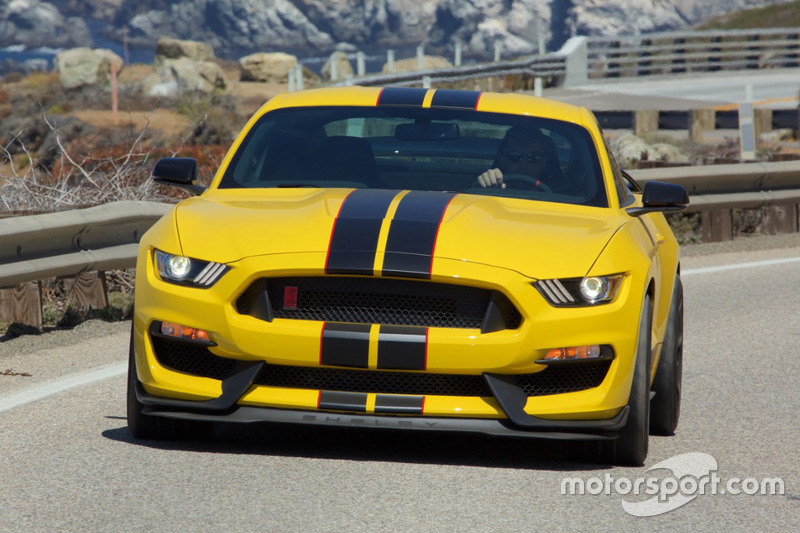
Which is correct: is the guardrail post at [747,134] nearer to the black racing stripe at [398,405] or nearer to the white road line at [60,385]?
the white road line at [60,385]

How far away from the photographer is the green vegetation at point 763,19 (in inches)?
2953

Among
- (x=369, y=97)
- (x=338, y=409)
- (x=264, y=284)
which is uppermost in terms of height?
(x=369, y=97)

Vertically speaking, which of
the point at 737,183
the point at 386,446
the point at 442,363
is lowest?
the point at 737,183

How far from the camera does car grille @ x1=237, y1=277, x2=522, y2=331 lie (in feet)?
17.2

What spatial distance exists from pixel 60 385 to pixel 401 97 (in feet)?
7.43

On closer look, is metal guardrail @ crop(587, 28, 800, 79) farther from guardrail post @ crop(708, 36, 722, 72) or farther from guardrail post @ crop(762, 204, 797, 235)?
guardrail post @ crop(762, 204, 797, 235)

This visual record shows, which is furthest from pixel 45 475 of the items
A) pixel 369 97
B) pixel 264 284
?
pixel 369 97

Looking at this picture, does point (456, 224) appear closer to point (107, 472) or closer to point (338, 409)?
point (338, 409)

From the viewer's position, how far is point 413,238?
5379 mm

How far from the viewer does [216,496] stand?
498 centimetres

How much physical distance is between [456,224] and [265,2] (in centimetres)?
16868

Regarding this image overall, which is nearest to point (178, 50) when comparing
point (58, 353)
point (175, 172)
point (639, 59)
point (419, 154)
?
point (639, 59)

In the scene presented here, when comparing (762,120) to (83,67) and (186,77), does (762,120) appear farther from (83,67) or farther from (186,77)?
(83,67)

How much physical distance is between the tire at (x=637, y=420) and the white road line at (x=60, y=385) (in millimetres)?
2849
